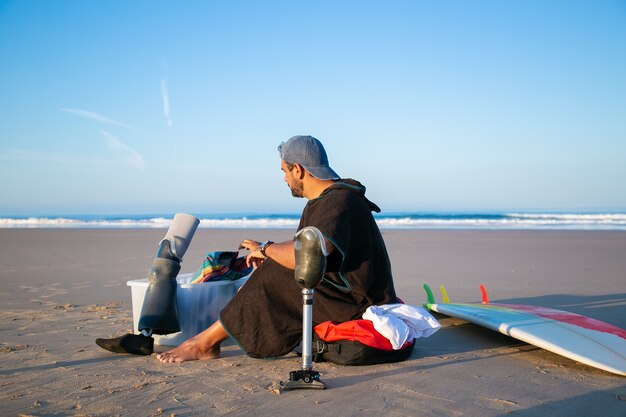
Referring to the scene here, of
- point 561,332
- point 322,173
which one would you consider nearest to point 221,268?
point 322,173

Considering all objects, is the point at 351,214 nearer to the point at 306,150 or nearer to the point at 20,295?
the point at 306,150

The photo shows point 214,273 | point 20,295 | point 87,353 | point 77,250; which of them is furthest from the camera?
point 77,250

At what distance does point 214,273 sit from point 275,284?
0.99m

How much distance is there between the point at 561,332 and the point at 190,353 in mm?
2552

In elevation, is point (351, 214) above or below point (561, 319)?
above

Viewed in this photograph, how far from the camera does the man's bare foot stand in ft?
13.0

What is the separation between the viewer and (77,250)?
13672 mm

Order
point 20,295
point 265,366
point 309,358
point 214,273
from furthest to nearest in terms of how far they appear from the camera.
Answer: point 20,295, point 214,273, point 265,366, point 309,358

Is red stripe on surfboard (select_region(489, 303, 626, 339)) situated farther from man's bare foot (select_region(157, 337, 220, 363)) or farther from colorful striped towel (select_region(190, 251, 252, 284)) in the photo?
man's bare foot (select_region(157, 337, 220, 363))

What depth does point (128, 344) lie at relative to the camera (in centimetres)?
407

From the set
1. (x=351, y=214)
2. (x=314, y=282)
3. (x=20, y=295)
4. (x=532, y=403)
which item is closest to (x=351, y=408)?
(x=314, y=282)

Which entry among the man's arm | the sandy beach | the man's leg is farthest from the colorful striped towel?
the man's arm

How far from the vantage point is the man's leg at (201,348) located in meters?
3.95

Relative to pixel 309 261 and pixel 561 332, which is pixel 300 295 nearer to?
pixel 309 261
